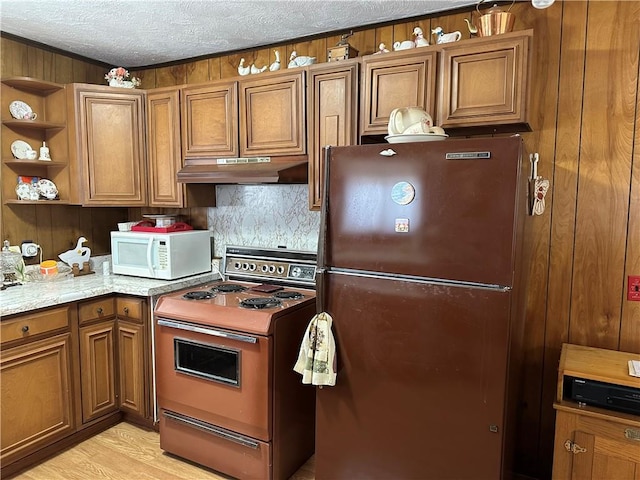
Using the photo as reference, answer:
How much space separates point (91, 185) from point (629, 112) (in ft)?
10.2

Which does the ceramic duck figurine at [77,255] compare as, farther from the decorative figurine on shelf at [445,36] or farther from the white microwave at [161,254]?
the decorative figurine on shelf at [445,36]

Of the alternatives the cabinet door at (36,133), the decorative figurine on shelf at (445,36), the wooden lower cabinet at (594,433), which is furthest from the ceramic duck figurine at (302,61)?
the wooden lower cabinet at (594,433)

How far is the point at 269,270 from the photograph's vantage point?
2.86 m

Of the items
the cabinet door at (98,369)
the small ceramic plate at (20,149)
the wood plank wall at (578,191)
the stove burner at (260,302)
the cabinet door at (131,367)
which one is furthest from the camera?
the small ceramic plate at (20,149)

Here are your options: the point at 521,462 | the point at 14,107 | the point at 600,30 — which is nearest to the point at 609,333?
the point at 521,462

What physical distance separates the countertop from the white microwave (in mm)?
52

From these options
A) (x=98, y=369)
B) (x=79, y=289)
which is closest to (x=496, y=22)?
(x=79, y=289)

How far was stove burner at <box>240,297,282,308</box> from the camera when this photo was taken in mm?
2270

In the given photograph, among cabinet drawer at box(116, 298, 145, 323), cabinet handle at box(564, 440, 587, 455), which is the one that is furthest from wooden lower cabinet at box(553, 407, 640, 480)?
cabinet drawer at box(116, 298, 145, 323)

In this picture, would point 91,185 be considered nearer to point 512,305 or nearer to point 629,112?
point 512,305

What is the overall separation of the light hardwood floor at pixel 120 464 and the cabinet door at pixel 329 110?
1.60m

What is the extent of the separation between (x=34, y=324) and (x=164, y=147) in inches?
52.6

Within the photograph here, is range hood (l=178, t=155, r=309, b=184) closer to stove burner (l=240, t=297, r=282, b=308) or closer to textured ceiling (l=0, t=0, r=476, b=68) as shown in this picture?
stove burner (l=240, t=297, r=282, b=308)

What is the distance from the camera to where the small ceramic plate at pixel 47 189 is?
288 centimetres
